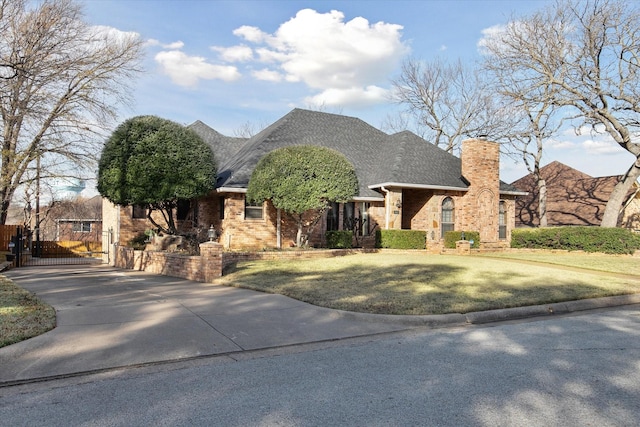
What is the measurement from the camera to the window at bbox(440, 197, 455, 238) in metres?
22.2

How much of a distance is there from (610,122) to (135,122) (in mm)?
23884

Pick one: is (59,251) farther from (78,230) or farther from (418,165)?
(418,165)

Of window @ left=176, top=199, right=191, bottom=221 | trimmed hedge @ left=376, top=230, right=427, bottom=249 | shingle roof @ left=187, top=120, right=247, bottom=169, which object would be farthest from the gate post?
trimmed hedge @ left=376, top=230, right=427, bottom=249

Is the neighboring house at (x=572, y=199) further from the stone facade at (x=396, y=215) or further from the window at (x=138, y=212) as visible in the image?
the window at (x=138, y=212)

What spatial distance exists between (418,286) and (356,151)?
14.6 metres

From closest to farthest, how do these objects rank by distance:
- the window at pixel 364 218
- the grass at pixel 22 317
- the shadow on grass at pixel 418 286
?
the grass at pixel 22 317 < the shadow on grass at pixel 418 286 < the window at pixel 364 218

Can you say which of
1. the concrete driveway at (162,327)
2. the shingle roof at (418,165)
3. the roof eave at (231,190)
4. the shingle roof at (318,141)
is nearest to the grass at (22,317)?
the concrete driveway at (162,327)

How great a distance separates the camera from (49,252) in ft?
94.4

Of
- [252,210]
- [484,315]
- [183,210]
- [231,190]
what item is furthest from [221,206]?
[484,315]

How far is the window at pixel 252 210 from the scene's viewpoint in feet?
63.2

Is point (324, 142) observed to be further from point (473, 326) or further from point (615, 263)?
point (473, 326)

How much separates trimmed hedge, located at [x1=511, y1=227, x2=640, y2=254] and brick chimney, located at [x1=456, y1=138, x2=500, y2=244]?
1.58 m

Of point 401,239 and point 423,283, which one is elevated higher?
point 401,239

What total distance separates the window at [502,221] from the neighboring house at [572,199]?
10226 millimetres
